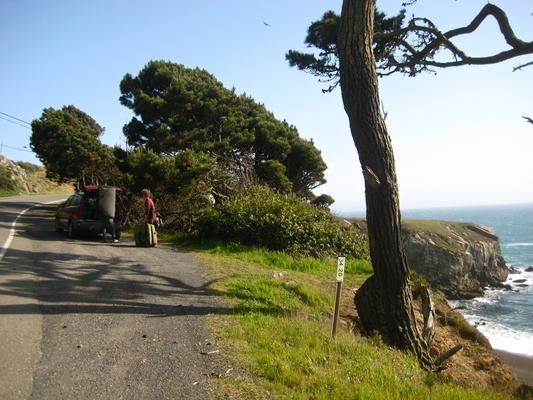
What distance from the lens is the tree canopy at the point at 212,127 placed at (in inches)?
792

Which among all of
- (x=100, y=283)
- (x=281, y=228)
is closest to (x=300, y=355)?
(x=100, y=283)

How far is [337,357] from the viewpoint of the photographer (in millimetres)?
4941

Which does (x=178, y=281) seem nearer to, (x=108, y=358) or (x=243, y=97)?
(x=108, y=358)

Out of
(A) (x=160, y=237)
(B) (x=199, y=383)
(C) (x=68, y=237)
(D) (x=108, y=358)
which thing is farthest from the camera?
(A) (x=160, y=237)

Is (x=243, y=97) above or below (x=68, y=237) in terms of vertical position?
above

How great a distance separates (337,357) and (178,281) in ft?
14.5

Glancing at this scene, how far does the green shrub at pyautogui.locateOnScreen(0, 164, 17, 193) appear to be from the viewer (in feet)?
152

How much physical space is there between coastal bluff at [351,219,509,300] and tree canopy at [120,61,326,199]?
6011 mm

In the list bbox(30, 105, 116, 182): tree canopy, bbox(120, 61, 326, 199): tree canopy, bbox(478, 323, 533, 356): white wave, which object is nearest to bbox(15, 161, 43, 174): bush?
bbox(30, 105, 116, 182): tree canopy

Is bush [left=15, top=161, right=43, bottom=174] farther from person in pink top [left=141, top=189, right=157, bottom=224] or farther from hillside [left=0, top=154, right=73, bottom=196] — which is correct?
person in pink top [left=141, top=189, right=157, bottom=224]

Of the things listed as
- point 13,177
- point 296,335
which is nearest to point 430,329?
point 296,335

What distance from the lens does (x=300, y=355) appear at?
4.79 meters

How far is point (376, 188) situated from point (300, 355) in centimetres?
298

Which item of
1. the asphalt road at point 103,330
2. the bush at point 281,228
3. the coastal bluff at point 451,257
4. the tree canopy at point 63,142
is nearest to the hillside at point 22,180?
the tree canopy at point 63,142
